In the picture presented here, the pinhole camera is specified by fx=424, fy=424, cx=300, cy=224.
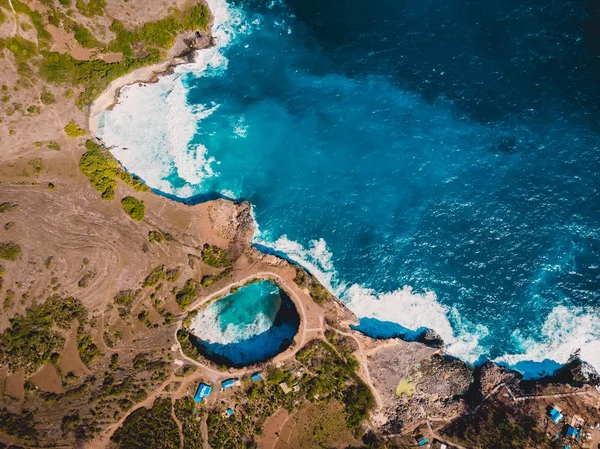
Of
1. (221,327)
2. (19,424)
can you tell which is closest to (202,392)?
(221,327)

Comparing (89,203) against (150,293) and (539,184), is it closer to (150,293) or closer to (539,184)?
(150,293)

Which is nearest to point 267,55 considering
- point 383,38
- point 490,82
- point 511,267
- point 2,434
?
point 383,38

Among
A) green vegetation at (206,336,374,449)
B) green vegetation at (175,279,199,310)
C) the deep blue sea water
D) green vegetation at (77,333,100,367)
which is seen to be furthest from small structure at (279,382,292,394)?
green vegetation at (77,333,100,367)

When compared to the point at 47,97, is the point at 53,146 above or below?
below

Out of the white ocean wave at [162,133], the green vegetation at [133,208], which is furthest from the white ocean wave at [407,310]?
the green vegetation at [133,208]

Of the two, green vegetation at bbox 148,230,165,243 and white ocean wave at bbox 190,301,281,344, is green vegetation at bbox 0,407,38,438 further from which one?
green vegetation at bbox 148,230,165,243

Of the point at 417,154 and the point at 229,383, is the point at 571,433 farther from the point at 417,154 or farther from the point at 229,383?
the point at 229,383
